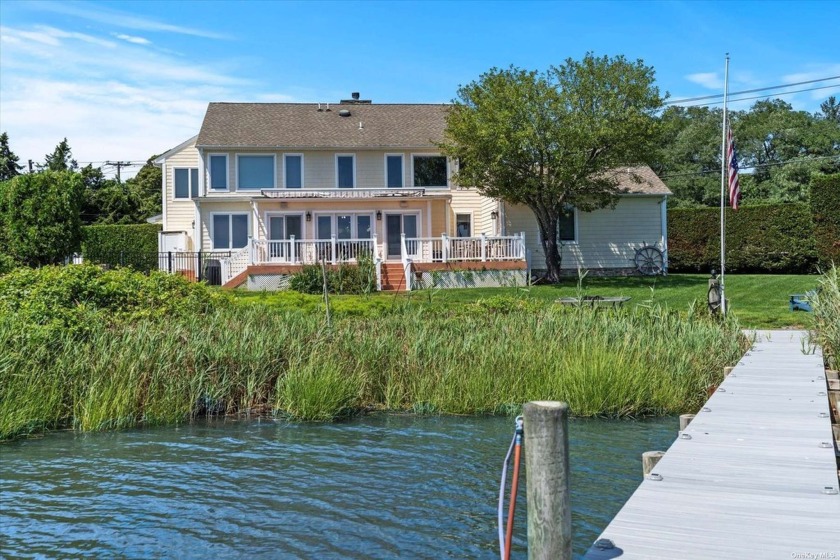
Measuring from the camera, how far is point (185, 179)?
34.1 m

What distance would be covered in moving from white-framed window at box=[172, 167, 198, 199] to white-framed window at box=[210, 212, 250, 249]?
11.7 ft

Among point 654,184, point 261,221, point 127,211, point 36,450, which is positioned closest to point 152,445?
point 36,450

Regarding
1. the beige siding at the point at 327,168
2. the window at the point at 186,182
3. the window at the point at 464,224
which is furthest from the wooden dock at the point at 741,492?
the window at the point at 186,182

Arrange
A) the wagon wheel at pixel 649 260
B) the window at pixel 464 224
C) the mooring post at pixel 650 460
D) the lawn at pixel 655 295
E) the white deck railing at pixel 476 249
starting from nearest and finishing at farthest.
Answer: the mooring post at pixel 650 460 → the lawn at pixel 655 295 → the white deck railing at pixel 476 249 → the wagon wheel at pixel 649 260 → the window at pixel 464 224

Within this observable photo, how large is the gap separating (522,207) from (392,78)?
10.1 metres

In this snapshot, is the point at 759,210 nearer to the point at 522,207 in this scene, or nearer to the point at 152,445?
A: the point at 522,207

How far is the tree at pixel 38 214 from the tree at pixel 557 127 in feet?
41.8

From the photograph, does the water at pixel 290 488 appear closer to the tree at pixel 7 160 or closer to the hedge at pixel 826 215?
the hedge at pixel 826 215

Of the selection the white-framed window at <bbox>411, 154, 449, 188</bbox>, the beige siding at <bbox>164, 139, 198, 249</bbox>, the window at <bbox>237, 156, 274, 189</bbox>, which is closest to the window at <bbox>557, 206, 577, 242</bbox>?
the white-framed window at <bbox>411, 154, 449, 188</bbox>

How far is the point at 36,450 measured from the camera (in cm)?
944

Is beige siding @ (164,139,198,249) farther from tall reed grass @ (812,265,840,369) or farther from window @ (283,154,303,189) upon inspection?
tall reed grass @ (812,265,840,369)

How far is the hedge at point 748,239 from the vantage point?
1233 inches

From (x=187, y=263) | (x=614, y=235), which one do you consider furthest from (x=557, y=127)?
(x=187, y=263)

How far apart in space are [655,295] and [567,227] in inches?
345
